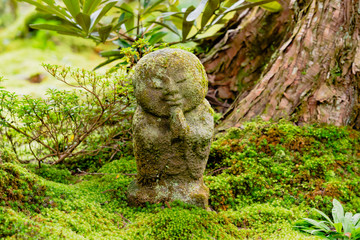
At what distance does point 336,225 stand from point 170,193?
1348 mm

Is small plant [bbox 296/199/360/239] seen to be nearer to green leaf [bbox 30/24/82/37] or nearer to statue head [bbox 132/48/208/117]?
statue head [bbox 132/48/208/117]

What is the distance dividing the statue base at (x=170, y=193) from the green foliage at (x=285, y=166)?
30cm

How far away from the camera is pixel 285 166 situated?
3.37 m

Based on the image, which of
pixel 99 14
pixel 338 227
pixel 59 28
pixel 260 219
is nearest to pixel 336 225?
pixel 338 227

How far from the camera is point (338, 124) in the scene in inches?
150

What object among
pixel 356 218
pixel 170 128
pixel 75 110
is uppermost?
pixel 170 128

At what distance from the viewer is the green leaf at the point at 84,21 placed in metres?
3.41

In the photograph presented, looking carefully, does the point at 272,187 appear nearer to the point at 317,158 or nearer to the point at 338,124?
the point at 317,158

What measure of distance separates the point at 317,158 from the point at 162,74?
205 cm

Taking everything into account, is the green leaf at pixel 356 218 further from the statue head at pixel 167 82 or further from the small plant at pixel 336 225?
the statue head at pixel 167 82

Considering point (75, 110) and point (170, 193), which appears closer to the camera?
point (170, 193)

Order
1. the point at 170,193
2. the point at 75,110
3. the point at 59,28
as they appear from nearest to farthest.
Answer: the point at 170,193 < the point at 75,110 < the point at 59,28

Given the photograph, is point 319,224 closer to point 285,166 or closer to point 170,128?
point 285,166

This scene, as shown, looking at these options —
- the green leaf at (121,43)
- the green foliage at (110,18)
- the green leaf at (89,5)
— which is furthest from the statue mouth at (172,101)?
the green leaf at (121,43)
